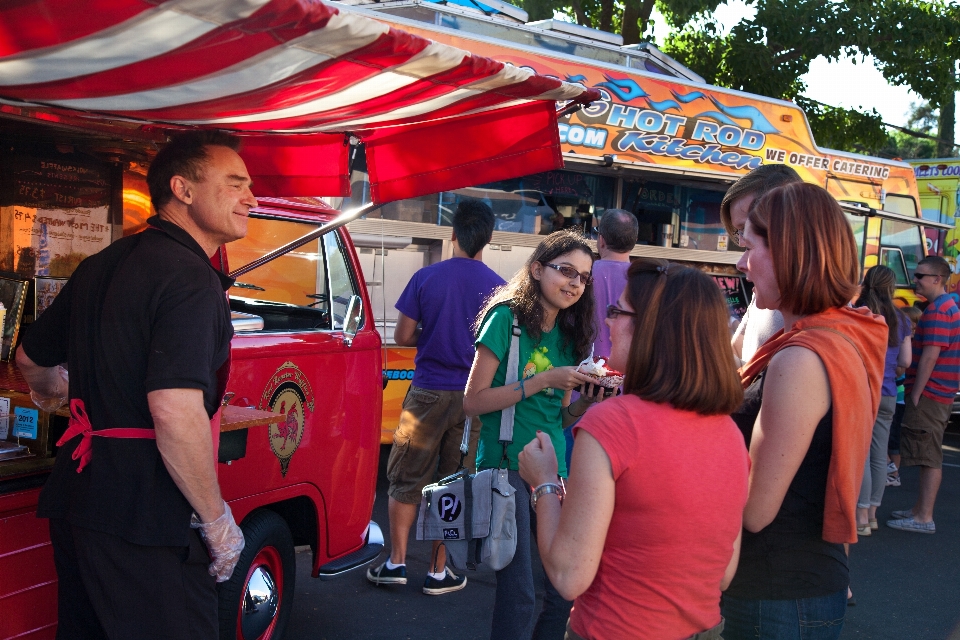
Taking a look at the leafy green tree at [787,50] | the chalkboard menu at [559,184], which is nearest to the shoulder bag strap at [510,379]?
the chalkboard menu at [559,184]

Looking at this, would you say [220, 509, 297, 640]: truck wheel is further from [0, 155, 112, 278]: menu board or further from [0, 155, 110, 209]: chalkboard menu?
[0, 155, 110, 209]: chalkboard menu

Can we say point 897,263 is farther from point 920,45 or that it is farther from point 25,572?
point 25,572

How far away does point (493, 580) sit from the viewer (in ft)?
17.8

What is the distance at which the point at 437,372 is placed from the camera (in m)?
4.97

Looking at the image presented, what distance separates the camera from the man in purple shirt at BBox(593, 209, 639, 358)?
470 centimetres

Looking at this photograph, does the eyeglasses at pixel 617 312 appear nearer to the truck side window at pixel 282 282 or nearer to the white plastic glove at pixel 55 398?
the white plastic glove at pixel 55 398

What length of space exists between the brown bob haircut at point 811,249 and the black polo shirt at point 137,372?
1.50 m

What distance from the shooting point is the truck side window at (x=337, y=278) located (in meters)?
4.37

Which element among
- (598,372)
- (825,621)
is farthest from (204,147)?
(825,621)

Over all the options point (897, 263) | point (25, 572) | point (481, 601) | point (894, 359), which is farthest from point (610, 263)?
point (897, 263)

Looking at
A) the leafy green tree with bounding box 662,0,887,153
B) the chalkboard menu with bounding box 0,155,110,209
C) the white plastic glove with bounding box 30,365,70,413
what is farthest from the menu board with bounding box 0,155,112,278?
the leafy green tree with bounding box 662,0,887,153

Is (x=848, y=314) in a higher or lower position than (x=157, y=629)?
higher

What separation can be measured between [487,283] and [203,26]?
3.11m

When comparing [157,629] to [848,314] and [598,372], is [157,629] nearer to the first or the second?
[598,372]
